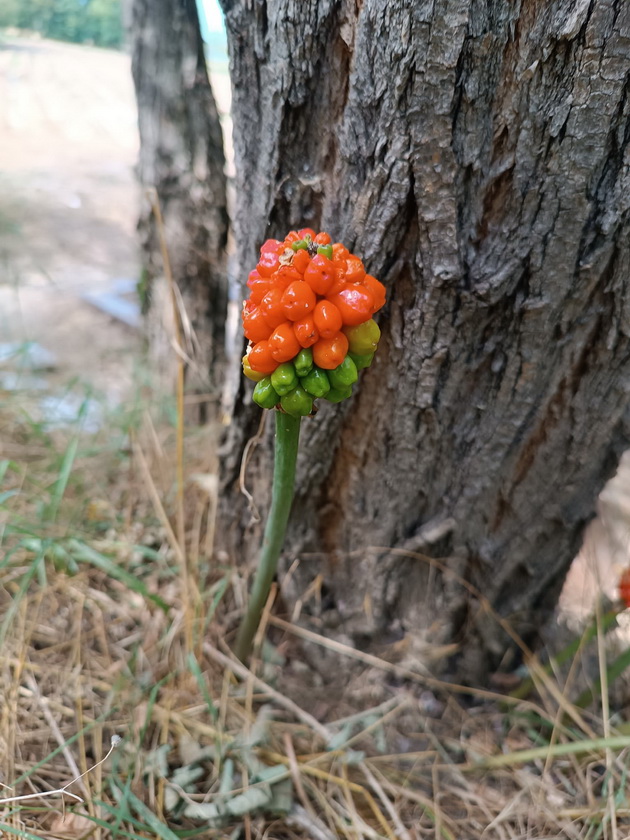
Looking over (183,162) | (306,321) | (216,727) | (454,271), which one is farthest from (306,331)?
(183,162)

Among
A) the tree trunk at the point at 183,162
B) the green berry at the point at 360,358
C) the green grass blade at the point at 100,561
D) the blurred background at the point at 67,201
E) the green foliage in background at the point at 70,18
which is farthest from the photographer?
the green foliage in background at the point at 70,18

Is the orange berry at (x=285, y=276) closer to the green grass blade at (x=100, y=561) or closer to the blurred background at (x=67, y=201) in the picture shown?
the green grass blade at (x=100, y=561)

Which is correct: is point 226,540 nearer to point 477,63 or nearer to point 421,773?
point 421,773

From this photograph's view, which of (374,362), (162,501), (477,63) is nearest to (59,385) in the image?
(162,501)

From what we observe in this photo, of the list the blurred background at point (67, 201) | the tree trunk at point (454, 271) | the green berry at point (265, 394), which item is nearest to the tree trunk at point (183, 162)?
the blurred background at point (67, 201)

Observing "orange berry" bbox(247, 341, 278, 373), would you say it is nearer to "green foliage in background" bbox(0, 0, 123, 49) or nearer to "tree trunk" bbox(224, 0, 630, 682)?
"tree trunk" bbox(224, 0, 630, 682)

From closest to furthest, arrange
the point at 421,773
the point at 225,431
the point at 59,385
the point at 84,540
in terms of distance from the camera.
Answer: the point at 421,773, the point at 225,431, the point at 84,540, the point at 59,385
